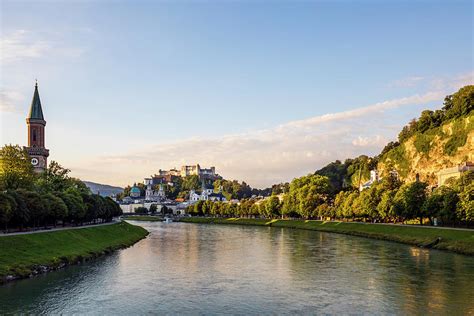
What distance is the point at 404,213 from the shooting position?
300ft

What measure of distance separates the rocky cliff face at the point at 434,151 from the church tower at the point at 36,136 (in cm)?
10254

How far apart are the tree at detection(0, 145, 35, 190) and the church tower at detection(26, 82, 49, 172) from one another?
3750 cm

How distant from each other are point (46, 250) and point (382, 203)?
6886cm

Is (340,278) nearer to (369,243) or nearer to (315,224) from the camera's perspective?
(369,243)

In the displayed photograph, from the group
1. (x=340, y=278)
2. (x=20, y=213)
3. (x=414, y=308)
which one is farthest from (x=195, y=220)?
(x=414, y=308)

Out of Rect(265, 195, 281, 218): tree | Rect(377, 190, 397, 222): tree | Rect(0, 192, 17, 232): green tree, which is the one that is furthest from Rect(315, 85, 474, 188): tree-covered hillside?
Rect(0, 192, 17, 232): green tree

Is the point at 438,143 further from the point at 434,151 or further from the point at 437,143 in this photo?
the point at 434,151

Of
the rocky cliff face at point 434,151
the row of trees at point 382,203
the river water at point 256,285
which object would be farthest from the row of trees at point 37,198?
the rocky cliff face at point 434,151

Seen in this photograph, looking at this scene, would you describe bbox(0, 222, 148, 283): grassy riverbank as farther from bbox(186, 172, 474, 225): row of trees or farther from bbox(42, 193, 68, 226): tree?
bbox(186, 172, 474, 225): row of trees

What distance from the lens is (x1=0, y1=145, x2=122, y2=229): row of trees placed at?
206 feet

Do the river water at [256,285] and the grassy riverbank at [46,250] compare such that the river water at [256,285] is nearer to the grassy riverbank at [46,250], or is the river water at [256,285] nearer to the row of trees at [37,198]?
the grassy riverbank at [46,250]

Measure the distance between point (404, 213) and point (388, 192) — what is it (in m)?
10.3

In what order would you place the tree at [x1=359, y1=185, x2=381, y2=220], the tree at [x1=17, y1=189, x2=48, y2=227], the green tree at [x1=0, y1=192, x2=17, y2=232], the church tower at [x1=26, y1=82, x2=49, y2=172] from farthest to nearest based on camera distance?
the church tower at [x1=26, y1=82, x2=49, y2=172] → the tree at [x1=359, y1=185, x2=381, y2=220] → the tree at [x1=17, y1=189, x2=48, y2=227] → the green tree at [x1=0, y1=192, x2=17, y2=232]

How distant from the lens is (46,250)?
178 ft
